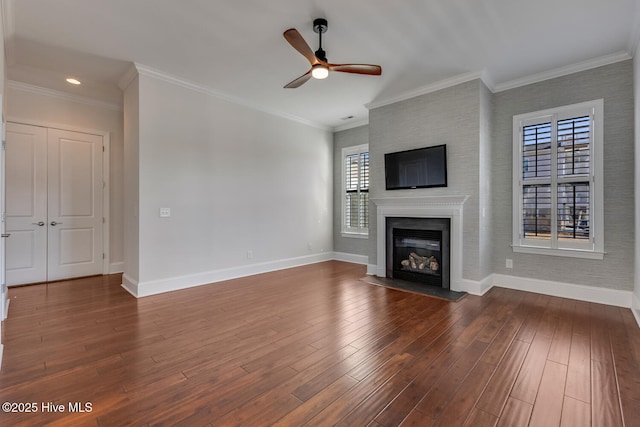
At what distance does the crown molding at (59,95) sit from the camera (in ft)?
14.0

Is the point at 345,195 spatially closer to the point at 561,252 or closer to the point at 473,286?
the point at 473,286

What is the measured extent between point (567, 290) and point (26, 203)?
7.78 metres

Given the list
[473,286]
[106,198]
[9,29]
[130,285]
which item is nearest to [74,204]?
[106,198]

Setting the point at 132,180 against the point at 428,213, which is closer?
the point at 132,180

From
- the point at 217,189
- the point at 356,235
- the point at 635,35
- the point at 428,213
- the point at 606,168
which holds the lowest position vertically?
the point at 356,235

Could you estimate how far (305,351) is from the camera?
94.3 inches

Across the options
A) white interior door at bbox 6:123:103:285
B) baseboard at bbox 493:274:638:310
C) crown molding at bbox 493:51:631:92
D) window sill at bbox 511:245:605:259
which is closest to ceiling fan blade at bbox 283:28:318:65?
crown molding at bbox 493:51:631:92

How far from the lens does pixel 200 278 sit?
4418mm

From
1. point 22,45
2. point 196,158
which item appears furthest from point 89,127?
point 196,158

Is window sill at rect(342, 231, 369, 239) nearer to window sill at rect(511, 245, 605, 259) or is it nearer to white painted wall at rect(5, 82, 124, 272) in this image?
window sill at rect(511, 245, 605, 259)

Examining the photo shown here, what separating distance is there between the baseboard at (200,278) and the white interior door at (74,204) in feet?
4.07

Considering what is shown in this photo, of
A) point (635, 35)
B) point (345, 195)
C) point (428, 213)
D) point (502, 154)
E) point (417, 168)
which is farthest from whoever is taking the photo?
point (345, 195)

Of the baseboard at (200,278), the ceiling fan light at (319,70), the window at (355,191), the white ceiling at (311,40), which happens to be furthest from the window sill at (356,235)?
the ceiling fan light at (319,70)

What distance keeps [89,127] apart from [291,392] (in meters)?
5.54
